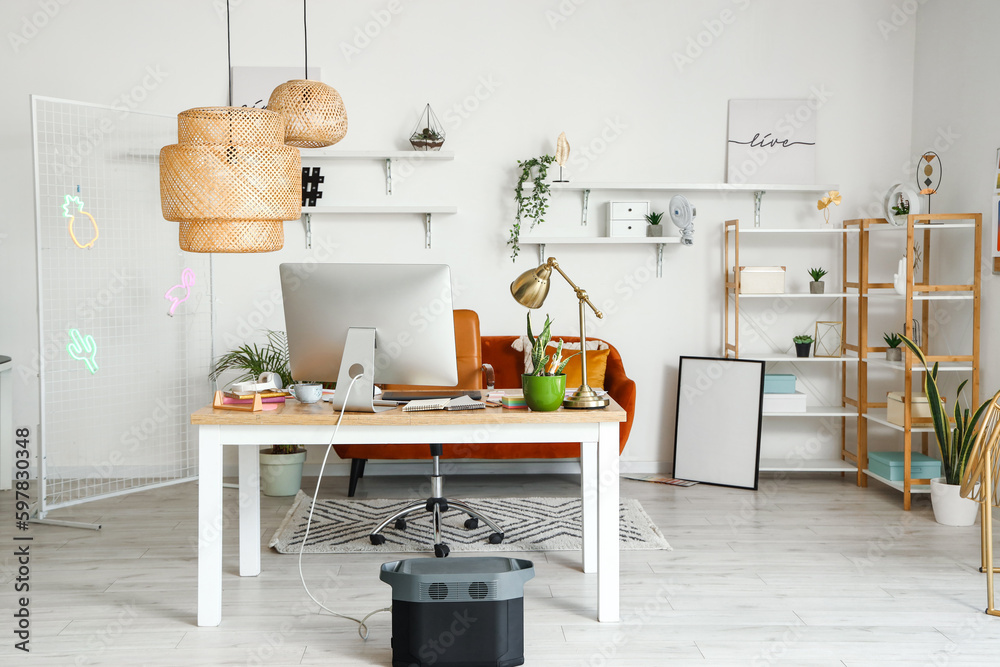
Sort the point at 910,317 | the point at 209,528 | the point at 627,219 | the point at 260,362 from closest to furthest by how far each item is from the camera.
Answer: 1. the point at 209,528
2. the point at 910,317
3. the point at 260,362
4. the point at 627,219

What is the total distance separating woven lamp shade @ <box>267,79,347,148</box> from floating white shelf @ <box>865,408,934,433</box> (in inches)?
121

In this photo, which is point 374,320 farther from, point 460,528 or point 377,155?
point 377,155

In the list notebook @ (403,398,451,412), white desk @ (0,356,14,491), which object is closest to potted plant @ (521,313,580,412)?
notebook @ (403,398,451,412)

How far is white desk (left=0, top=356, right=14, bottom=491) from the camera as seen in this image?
4.38m

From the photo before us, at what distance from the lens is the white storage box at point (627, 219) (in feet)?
15.3

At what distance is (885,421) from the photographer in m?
4.26

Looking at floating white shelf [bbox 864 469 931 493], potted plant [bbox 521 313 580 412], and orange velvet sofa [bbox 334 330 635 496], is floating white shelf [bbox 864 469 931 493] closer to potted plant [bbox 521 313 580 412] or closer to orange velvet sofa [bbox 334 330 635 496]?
orange velvet sofa [bbox 334 330 635 496]

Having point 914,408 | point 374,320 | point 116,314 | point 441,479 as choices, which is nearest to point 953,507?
point 914,408

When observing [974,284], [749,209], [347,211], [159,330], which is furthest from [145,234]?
[974,284]

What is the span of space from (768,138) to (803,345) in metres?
1.21

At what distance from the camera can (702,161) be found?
15.7 feet

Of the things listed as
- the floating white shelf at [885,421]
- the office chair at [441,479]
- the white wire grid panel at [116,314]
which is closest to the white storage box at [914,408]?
the floating white shelf at [885,421]

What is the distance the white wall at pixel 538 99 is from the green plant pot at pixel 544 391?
2117 mm

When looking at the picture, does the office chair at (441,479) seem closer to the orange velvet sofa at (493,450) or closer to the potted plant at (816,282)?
the orange velvet sofa at (493,450)
